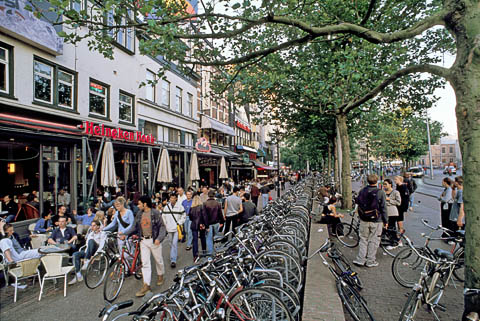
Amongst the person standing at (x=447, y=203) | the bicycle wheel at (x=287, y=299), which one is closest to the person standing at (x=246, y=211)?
the bicycle wheel at (x=287, y=299)

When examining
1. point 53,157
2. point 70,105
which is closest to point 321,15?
point 70,105

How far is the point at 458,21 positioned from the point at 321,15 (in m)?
7.93

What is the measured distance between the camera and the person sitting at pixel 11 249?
557 cm

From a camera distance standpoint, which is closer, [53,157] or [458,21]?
[458,21]

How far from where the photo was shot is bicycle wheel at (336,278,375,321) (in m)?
3.62

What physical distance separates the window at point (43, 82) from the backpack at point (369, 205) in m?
11.9

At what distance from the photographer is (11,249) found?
18.6ft

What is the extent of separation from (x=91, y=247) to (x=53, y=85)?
801 centimetres

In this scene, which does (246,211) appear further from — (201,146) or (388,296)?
(201,146)

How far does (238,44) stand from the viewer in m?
7.61

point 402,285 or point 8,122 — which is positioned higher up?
point 8,122

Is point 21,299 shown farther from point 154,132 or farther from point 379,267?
point 154,132

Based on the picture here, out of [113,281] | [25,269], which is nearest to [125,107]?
[25,269]

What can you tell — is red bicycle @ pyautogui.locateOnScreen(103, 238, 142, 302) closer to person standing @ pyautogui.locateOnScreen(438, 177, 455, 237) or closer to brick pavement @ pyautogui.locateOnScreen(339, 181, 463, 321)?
brick pavement @ pyautogui.locateOnScreen(339, 181, 463, 321)
